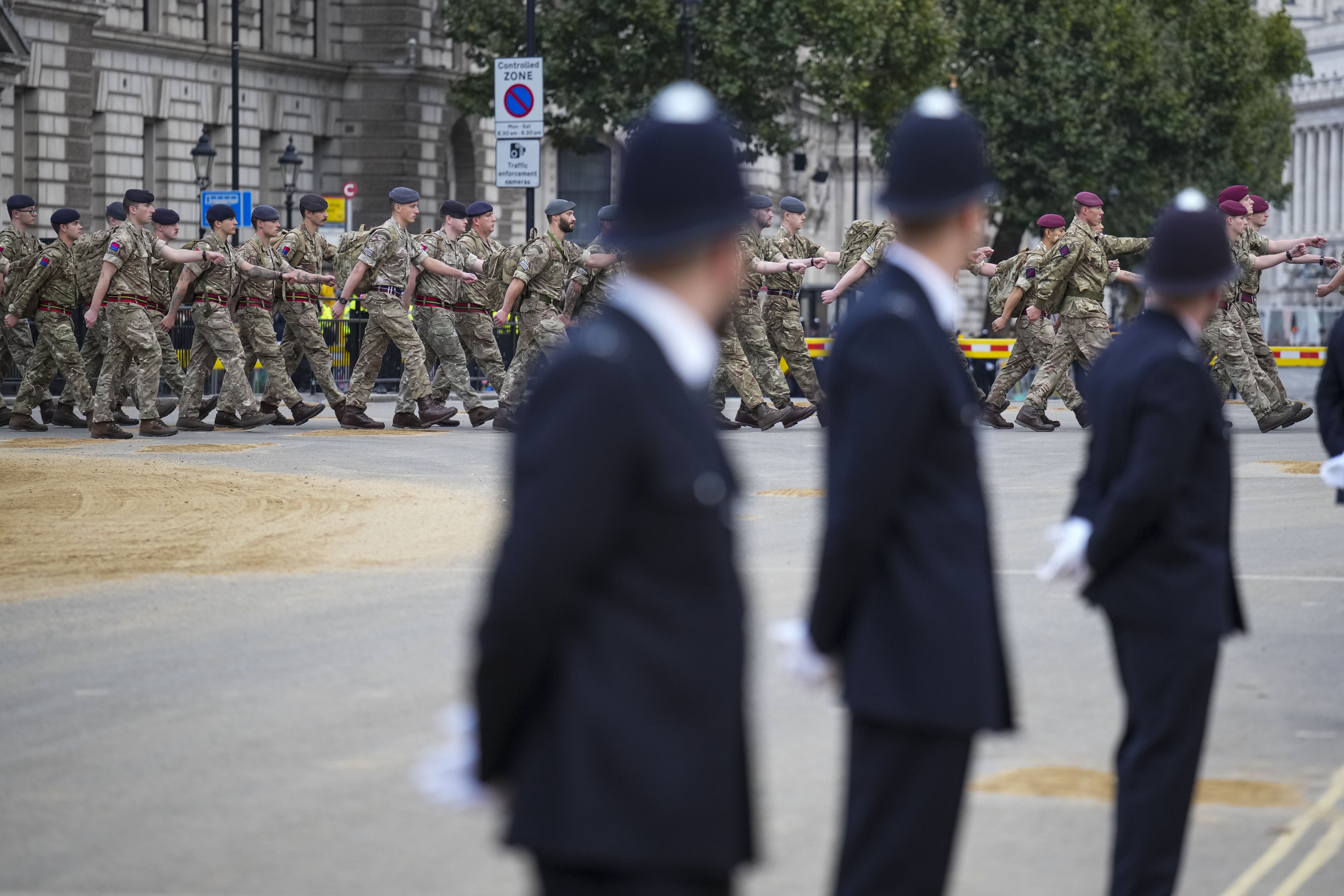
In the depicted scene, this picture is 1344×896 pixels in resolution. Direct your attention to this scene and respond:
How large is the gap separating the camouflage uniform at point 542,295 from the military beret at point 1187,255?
15508 millimetres

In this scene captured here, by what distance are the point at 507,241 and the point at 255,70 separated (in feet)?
22.8

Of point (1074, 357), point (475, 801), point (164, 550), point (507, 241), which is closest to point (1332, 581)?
point (164, 550)

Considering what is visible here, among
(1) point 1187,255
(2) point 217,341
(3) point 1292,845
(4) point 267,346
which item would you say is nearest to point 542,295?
(4) point 267,346

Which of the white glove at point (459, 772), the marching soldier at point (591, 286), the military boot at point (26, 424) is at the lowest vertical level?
the military boot at point (26, 424)

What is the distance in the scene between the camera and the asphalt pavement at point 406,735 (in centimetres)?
551

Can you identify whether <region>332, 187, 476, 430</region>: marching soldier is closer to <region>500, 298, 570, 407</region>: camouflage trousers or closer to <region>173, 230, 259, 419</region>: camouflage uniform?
<region>500, 298, 570, 407</region>: camouflage trousers

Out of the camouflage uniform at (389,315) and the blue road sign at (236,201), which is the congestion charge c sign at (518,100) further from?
the camouflage uniform at (389,315)

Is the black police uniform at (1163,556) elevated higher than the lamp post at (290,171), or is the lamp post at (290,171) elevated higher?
the lamp post at (290,171)

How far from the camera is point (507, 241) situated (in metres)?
49.3

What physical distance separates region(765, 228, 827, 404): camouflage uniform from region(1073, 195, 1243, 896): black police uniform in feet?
52.3

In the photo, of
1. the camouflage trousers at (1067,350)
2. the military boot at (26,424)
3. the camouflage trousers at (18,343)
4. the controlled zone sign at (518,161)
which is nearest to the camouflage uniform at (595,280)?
the camouflage trousers at (1067,350)

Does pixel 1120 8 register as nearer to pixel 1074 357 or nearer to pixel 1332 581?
pixel 1074 357

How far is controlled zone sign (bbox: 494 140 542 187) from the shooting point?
2769 centimetres

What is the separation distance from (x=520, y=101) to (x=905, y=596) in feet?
80.1
